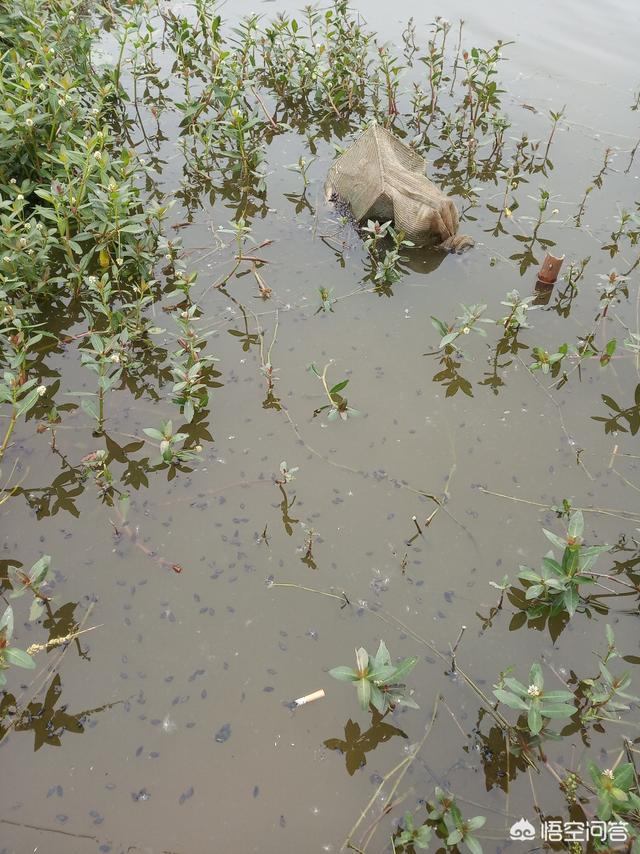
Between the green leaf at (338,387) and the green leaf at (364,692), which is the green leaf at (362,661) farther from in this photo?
the green leaf at (338,387)

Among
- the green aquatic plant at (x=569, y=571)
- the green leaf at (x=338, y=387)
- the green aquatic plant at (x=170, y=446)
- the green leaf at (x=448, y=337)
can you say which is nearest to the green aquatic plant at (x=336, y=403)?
the green leaf at (x=338, y=387)

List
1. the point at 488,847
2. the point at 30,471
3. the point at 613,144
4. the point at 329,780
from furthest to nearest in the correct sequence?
the point at 613,144, the point at 30,471, the point at 329,780, the point at 488,847

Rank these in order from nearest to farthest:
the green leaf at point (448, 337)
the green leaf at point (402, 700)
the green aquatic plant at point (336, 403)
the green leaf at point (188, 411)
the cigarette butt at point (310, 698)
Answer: the green leaf at point (402, 700)
the cigarette butt at point (310, 698)
the green leaf at point (188, 411)
the green aquatic plant at point (336, 403)
the green leaf at point (448, 337)

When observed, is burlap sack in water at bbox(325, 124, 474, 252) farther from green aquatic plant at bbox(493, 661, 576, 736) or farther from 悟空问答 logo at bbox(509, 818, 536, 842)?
悟空问答 logo at bbox(509, 818, 536, 842)

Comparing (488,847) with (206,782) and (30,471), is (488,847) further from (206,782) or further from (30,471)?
(30,471)

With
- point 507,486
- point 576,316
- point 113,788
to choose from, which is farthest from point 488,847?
point 576,316

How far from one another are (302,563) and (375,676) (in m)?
0.80

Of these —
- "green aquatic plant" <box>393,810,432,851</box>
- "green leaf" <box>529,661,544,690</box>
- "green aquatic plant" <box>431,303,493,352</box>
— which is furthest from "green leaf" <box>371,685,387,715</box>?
"green aquatic plant" <box>431,303,493,352</box>

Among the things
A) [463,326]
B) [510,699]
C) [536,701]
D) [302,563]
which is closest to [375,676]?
[510,699]

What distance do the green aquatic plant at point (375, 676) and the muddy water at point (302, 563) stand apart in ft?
0.71

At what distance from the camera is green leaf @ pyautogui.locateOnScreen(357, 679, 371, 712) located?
2355 mm

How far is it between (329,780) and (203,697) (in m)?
0.63

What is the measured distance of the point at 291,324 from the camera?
14.0ft

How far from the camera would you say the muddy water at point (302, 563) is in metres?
2.43
